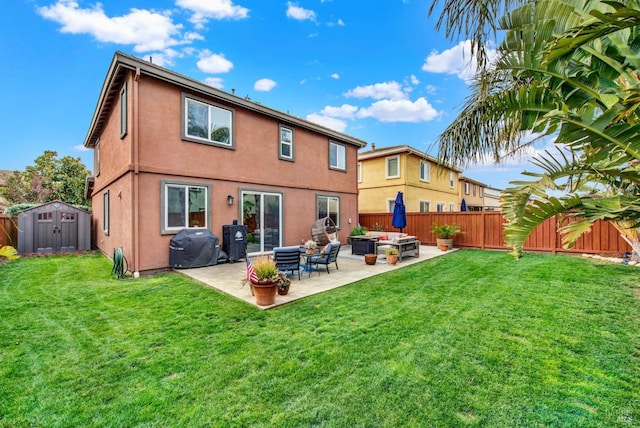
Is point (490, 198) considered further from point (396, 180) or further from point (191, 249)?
point (191, 249)

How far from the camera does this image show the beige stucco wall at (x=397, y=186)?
1814 centimetres

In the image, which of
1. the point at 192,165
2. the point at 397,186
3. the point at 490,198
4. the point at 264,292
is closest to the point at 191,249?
the point at 192,165

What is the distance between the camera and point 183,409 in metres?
2.53

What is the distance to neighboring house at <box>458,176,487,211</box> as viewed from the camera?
88.4ft

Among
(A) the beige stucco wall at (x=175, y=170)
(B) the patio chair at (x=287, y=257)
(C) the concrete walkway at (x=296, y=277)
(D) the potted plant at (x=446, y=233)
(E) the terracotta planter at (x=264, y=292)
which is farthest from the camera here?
(D) the potted plant at (x=446, y=233)

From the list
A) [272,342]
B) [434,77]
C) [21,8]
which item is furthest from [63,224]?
[434,77]

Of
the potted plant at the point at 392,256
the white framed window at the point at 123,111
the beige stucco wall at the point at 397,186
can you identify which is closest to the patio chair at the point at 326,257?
the potted plant at the point at 392,256

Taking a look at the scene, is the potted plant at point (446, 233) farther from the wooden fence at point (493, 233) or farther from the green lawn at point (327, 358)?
the green lawn at point (327, 358)

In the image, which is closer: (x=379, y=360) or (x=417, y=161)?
(x=379, y=360)

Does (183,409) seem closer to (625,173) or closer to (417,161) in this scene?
(625,173)

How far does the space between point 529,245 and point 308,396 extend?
43.0ft

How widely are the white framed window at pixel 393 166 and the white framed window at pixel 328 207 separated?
6.18 metres

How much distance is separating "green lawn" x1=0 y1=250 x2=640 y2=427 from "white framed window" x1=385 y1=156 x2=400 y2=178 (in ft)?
42.3

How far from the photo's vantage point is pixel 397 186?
Result: 60.2 ft
